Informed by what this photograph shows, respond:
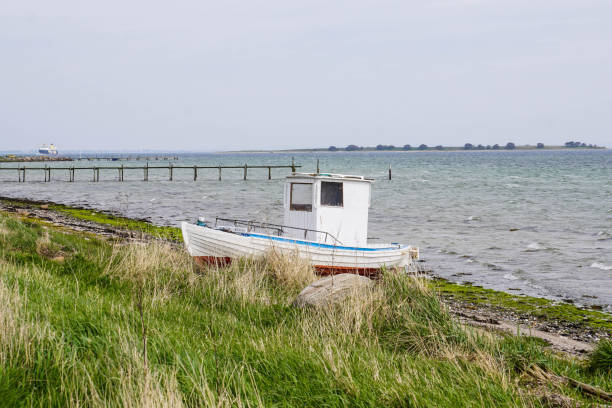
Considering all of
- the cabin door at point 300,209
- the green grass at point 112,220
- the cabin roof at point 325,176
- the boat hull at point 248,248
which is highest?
the cabin roof at point 325,176

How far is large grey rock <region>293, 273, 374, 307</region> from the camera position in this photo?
28.2 ft

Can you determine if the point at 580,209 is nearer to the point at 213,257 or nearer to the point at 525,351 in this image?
the point at 213,257

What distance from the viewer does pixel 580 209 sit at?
3575 centimetres

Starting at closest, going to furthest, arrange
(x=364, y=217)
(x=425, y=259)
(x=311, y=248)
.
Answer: (x=311, y=248) → (x=364, y=217) → (x=425, y=259)

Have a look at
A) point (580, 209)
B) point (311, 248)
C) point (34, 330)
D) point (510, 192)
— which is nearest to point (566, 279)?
point (311, 248)

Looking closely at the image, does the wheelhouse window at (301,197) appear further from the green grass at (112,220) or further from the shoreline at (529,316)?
the green grass at (112,220)

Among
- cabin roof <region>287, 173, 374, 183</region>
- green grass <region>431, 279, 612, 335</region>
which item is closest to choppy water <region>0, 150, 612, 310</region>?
green grass <region>431, 279, 612, 335</region>

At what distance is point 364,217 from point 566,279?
20.8 ft

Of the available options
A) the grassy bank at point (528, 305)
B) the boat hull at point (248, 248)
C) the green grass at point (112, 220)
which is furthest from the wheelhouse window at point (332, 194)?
the green grass at point (112, 220)

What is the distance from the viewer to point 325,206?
1559 cm

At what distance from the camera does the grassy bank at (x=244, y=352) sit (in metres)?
4.40

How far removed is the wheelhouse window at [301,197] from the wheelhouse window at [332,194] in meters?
0.39

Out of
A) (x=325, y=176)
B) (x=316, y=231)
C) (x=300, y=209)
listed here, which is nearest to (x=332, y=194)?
(x=325, y=176)

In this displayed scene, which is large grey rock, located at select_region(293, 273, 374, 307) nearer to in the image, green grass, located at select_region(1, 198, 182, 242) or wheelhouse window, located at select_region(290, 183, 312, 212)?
wheelhouse window, located at select_region(290, 183, 312, 212)
